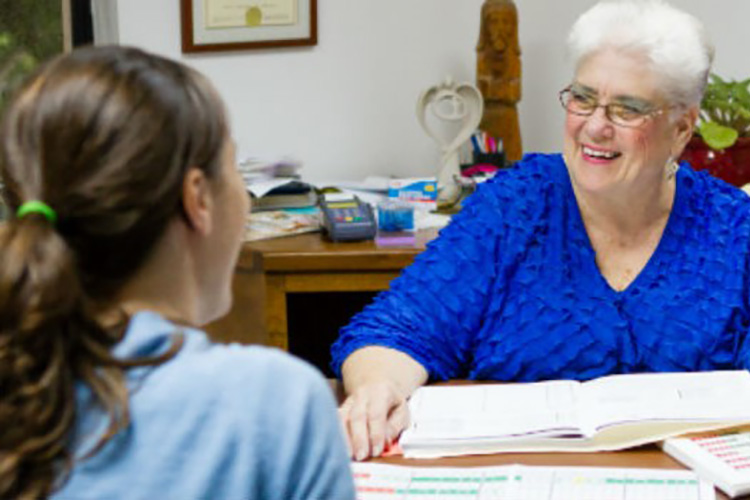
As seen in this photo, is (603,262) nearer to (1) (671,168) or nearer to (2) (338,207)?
(1) (671,168)

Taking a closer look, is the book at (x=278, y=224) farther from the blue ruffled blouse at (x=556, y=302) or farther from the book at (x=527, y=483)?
the book at (x=527, y=483)

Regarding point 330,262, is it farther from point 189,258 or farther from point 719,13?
point 189,258

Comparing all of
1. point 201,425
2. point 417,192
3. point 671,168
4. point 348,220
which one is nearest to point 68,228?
point 201,425

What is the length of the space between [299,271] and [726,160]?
0.97 m

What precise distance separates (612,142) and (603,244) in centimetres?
18

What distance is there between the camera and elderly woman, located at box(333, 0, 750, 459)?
1716 mm

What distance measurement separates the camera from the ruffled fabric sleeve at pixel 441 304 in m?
1.68

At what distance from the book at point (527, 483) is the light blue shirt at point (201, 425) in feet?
1.36

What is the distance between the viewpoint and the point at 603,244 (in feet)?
5.95

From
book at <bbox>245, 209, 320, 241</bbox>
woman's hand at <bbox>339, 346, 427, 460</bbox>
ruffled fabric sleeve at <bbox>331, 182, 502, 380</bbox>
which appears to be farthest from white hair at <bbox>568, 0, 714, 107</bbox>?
book at <bbox>245, 209, 320, 241</bbox>

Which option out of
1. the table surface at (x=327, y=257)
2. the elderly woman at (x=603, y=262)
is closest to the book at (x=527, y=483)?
the elderly woman at (x=603, y=262)

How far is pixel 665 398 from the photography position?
1459 mm

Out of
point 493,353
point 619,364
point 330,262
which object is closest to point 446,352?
point 493,353

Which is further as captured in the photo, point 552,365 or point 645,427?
point 552,365
